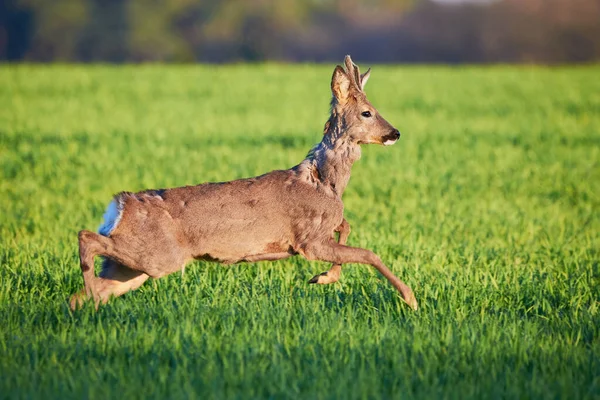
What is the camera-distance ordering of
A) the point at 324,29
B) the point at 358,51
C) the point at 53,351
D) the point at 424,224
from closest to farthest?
the point at 53,351 → the point at 424,224 → the point at 358,51 → the point at 324,29

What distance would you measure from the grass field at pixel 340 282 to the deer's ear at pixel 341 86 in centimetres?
142

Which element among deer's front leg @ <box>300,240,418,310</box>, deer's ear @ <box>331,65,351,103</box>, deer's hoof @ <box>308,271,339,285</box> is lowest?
deer's hoof @ <box>308,271,339,285</box>

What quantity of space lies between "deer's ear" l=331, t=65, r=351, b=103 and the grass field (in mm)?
1423

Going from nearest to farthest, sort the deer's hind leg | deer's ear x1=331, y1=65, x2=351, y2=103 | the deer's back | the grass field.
Result: the grass field < the deer's hind leg < the deer's back < deer's ear x1=331, y1=65, x2=351, y2=103

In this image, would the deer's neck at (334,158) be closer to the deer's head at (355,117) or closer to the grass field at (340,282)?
the deer's head at (355,117)

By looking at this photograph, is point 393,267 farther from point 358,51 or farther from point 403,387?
point 358,51

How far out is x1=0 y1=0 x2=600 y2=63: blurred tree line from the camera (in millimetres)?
64500

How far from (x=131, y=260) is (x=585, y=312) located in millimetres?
3049

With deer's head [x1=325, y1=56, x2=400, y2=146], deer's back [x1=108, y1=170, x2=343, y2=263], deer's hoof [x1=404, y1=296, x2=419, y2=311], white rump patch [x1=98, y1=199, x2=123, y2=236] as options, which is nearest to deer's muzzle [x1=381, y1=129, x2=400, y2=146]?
deer's head [x1=325, y1=56, x2=400, y2=146]

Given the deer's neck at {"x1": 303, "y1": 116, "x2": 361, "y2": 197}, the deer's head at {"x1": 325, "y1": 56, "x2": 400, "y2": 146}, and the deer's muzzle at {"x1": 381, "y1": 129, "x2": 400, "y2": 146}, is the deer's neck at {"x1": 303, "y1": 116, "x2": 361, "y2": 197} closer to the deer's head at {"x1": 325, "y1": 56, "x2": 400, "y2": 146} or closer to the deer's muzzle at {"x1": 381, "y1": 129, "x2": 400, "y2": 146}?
the deer's head at {"x1": 325, "y1": 56, "x2": 400, "y2": 146}

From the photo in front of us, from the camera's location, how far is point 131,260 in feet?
20.3

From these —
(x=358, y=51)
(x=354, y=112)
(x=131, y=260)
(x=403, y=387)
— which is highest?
(x=358, y=51)

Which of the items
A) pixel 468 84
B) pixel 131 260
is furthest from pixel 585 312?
pixel 468 84

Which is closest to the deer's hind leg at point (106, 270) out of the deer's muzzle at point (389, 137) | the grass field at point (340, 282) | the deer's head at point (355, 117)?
the grass field at point (340, 282)
